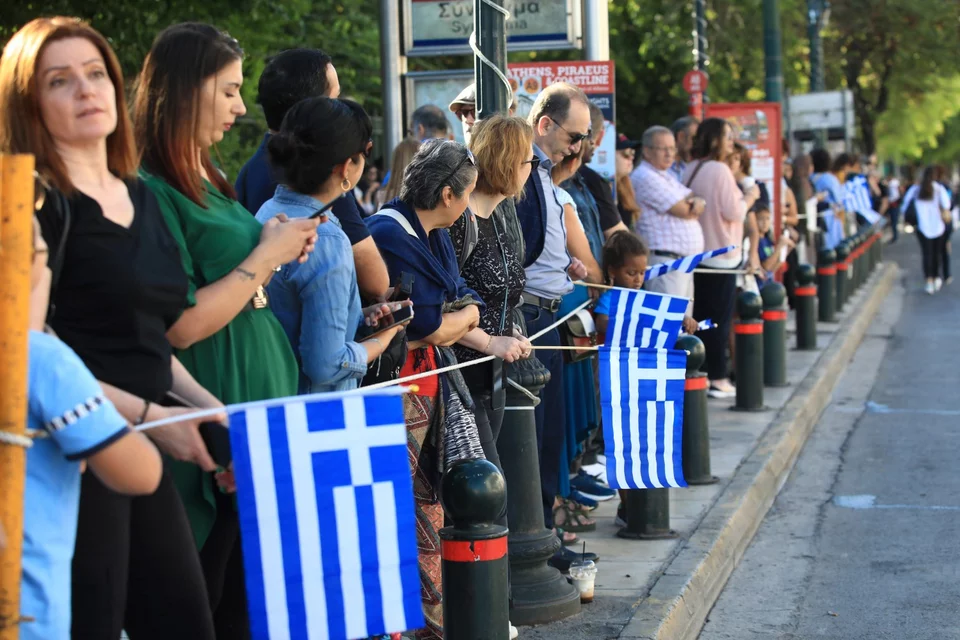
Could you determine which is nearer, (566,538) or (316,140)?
(316,140)

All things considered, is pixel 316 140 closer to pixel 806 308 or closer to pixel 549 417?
pixel 549 417

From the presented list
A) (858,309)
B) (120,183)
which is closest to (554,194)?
(120,183)

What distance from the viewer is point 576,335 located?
22.6ft

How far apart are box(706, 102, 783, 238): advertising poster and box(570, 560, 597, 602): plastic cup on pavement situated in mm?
10441

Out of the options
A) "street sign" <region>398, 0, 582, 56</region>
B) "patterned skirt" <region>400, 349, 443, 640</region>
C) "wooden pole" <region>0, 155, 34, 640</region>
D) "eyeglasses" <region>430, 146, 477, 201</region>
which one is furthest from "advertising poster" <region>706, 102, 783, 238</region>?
"wooden pole" <region>0, 155, 34, 640</region>

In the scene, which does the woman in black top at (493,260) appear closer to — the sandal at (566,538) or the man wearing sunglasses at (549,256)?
the man wearing sunglasses at (549,256)

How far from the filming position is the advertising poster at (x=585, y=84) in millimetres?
10062

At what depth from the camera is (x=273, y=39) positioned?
12.5 meters

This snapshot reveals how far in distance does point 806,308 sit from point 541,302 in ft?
27.6

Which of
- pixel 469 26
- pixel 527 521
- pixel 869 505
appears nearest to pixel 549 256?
pixel 527 521

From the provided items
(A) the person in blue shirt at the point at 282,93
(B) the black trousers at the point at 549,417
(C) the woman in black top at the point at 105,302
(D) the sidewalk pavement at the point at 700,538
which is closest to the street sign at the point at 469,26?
(D) the sidewalk pavement at the point at 700,538

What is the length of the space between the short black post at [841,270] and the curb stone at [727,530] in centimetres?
579

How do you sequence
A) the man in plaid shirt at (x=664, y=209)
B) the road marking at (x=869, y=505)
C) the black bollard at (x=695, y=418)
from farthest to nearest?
the man in plaid shirt at (x=664, y=209) < the road marking at (x=869, y=505) < the black bollard at (x=695, y=418)

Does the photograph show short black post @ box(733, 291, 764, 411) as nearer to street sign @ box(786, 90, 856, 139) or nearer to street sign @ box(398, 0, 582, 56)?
street sign @ box(398, 0, 582, 56)
